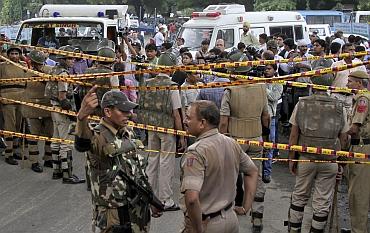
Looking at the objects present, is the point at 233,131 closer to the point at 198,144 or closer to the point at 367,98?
the point at 367,98

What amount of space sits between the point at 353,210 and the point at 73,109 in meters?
4.14

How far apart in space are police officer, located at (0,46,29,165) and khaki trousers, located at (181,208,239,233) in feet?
18.2

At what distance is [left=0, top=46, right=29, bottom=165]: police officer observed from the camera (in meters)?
9.36

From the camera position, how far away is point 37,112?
920 cm

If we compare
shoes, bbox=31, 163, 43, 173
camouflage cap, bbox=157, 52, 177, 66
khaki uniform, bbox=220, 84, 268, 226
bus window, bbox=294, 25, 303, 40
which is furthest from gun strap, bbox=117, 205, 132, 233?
bus window, bbox=294, 25, 303, 40

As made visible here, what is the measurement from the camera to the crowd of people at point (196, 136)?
449cm

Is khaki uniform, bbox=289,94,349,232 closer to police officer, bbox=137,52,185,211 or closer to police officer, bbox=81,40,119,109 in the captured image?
police officer, bbox=137,52,185,211

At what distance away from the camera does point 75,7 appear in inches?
555

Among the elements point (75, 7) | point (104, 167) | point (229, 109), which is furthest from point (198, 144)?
point (75, 7)

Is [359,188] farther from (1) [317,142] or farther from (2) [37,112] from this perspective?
(2) [37,112]

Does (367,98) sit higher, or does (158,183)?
(367,98)

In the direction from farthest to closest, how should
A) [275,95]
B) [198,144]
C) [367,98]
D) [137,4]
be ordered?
[137,4]
[275,95]
[367,98]
[198,144]

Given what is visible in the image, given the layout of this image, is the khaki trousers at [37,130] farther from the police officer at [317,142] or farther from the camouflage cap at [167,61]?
the police officer at [317,142]

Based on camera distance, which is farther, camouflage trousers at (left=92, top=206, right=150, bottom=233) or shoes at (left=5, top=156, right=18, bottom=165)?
shoes at (left=5, top=156, right=18, bottom=165)
